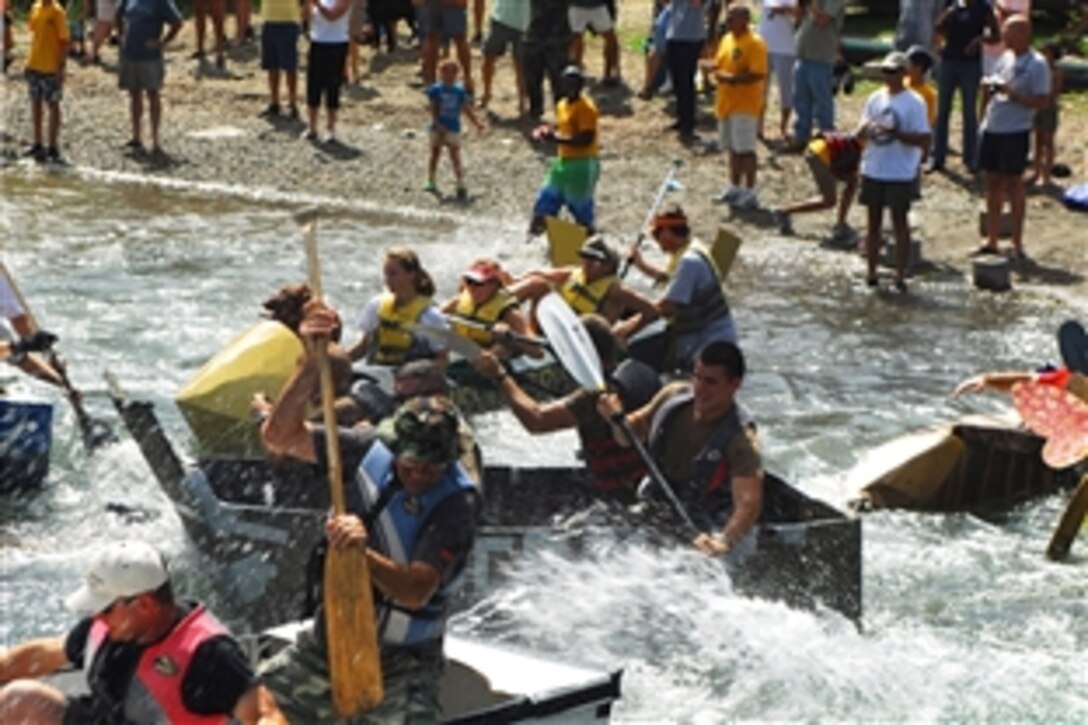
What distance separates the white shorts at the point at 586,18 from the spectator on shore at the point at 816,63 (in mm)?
2217

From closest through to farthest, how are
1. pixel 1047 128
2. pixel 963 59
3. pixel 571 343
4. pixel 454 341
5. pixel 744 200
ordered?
pixel 454 341
pixel 571 343
pixel 1047 128
pixel 963 59
pixel 744 200

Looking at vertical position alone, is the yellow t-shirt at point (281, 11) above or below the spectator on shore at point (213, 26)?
above

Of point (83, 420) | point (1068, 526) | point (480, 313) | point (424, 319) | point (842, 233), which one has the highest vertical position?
point (424, 319)

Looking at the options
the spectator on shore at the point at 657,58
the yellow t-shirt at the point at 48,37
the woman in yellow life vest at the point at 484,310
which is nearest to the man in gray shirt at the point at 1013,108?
the spectator on shore at the point at 657,58

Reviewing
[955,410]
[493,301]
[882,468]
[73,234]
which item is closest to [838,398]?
[955,410]

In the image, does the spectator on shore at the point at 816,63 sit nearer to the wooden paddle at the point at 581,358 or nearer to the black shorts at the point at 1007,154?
the black shorts at the point at 1007,154

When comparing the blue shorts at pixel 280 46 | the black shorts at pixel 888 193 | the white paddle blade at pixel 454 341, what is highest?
the blue shorts at pixel 280 46

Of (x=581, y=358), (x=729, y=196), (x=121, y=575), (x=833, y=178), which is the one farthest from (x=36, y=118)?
(x=121, y=575)

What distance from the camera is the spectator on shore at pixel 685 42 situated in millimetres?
19594

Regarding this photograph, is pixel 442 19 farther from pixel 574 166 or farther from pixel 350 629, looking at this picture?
pixel 350 629

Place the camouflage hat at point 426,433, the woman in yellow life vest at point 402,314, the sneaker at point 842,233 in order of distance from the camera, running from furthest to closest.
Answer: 1. the sneaker at point 842,233
2. the woman in yellow life vest at point 402,314
3. the camouflage hat at point 426,433

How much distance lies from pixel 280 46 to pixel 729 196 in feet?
16.3

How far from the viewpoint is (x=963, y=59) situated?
18031 mm

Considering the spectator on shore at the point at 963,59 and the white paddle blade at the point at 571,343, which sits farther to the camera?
the spectator on shore at the point at 963,59
